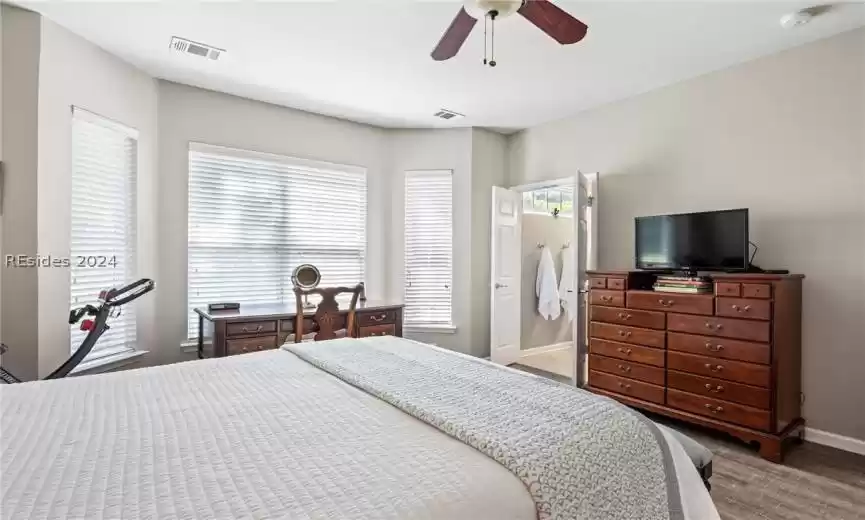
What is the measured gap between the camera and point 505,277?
4.73 m

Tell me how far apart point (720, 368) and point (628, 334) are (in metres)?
0.62

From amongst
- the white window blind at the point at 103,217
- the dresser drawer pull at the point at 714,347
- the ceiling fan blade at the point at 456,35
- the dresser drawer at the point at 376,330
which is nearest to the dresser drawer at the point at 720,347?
the dresser drawer pull at the point at 714,347

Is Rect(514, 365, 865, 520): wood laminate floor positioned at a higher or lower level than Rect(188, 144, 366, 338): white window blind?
lower

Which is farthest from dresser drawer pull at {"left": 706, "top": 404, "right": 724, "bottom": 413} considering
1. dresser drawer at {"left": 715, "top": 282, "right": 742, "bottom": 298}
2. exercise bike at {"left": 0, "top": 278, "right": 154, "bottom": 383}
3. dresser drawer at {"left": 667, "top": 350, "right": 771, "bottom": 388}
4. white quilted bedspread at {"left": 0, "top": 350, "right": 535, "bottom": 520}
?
exercise bike at {"left": 0, "top": 278, "right": 154, "bottom": 383}

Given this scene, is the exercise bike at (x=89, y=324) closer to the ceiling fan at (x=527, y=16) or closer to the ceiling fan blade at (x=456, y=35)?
the ceiling fan blade at (x=456, y=35)

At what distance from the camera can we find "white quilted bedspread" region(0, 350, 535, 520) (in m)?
Answer: 0.82

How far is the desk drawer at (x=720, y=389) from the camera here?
2602mm

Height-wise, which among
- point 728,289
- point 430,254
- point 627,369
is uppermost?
point 430,254

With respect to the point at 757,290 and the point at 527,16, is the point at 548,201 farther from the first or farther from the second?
the point at 527,16

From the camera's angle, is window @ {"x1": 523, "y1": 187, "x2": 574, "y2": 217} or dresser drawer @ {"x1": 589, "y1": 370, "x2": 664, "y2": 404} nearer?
dresser drawer @ {"x1": 589, "y1": 370, "x2": 664, "y2": 404}

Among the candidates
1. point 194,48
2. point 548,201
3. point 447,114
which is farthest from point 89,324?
point 548,201

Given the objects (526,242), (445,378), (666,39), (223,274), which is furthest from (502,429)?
(526,242)

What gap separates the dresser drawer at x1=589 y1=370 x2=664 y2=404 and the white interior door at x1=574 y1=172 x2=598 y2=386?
0.27m

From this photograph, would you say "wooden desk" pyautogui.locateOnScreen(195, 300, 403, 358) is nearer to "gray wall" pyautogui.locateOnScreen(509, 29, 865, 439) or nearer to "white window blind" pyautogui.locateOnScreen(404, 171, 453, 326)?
"white window blind" pyautogui.locateOnScreen(404, 171, 453, 326)
